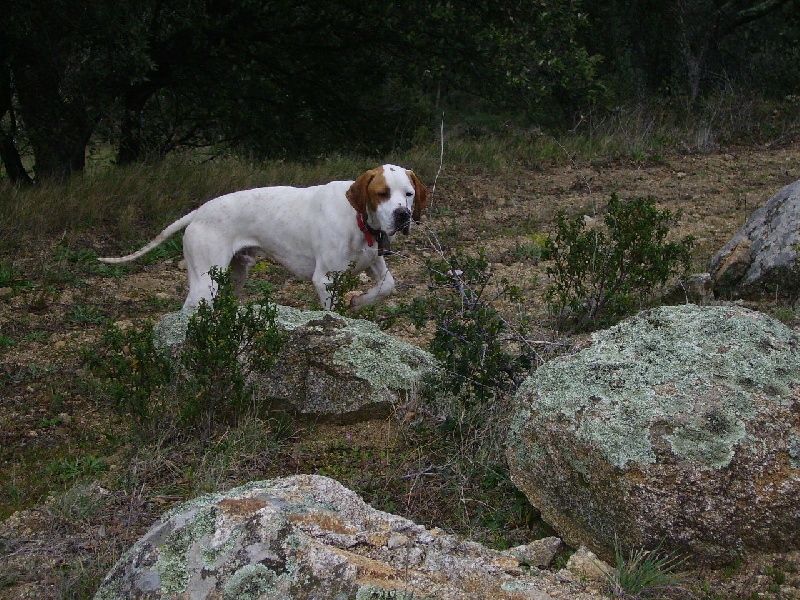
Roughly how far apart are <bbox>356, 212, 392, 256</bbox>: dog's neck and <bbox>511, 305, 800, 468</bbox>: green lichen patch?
239 cm

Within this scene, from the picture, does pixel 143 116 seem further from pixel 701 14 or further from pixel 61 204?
pixel 701 14

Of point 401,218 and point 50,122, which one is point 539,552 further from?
point 50,122

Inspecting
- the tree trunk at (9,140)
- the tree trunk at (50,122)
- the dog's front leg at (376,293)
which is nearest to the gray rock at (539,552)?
the dog's front leg at (376,293)

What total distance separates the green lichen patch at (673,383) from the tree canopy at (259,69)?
6187 millimetres

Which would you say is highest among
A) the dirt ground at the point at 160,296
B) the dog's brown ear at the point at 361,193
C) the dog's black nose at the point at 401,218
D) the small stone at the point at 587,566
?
the dog's brown ear at the point at 361,193

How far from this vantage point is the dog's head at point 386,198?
17.6 feet

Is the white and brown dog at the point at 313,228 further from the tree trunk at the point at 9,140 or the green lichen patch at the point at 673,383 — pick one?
the tree trunk at the point at 9,140

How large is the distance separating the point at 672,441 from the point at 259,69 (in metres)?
8.79

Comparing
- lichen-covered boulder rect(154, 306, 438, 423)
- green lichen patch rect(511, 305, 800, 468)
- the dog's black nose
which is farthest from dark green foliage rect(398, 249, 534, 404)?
the dog's black nose

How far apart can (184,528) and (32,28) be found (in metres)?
6.97

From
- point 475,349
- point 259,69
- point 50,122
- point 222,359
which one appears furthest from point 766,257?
point 259,69

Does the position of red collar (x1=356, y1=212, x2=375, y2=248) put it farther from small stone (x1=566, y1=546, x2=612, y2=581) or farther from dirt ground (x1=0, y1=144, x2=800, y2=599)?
small stone (x1=566, y1=546, x2=612, y2=581)

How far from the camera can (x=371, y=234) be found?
18.1 ft

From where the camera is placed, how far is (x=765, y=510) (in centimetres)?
258
